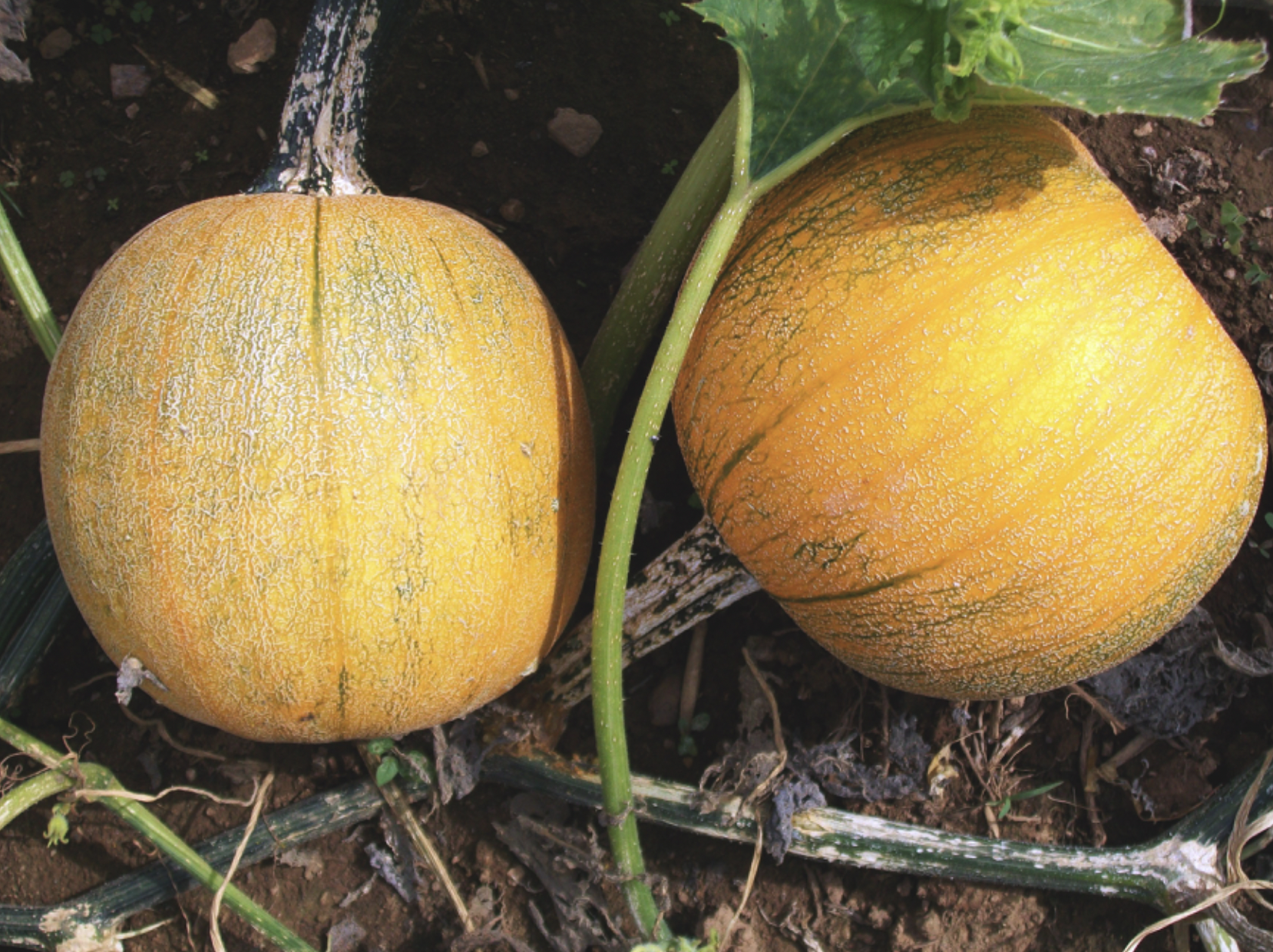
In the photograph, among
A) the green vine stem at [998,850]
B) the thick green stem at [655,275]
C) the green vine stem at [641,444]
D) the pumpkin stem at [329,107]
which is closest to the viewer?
the green vine stem at [641,444]

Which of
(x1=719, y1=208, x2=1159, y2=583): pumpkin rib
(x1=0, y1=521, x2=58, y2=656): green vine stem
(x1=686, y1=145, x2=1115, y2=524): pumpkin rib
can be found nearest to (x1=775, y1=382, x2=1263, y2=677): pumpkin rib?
(x1=719, y1=208, x2=1159, y2=583): pumpkin rib

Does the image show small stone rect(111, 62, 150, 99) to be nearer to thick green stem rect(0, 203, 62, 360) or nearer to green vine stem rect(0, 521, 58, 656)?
thick green stem rect(0, 203, 62, 360)

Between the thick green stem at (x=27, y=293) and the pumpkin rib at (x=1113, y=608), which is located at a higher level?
the thick green stem at (x=27, y=293)

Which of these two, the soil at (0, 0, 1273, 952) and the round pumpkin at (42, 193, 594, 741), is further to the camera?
the soil at (0, 0, 1273, 952)

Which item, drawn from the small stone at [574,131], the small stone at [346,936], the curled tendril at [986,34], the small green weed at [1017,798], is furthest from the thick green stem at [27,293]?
the small green weed at [1017,798]

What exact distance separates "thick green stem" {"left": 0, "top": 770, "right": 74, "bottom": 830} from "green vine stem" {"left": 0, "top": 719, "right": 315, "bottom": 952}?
0.5 inches

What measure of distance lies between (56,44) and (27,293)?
0.87m

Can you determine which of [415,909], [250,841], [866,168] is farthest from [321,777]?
[866,168]

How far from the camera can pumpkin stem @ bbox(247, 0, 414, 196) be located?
1.65 metres

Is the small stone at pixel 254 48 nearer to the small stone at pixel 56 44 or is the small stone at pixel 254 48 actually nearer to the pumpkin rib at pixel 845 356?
the small stone at pixel 56 44

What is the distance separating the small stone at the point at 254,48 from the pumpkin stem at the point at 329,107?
715 mm

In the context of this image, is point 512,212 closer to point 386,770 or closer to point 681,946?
point 386,770

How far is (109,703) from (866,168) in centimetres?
205

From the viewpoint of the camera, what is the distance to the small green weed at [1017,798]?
210 centimetres
